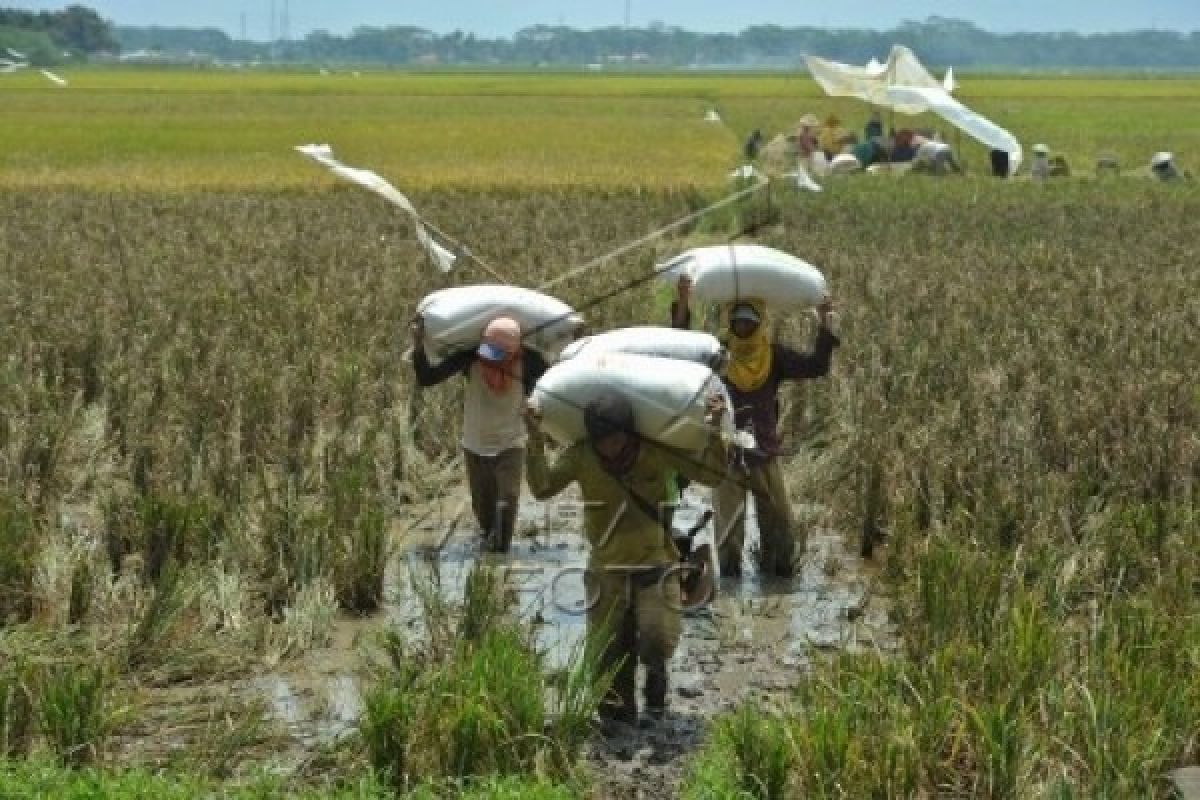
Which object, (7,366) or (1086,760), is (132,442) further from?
(1086,760)

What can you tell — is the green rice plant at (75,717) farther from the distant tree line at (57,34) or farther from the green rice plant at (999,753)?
the distant tree line at (57,34)

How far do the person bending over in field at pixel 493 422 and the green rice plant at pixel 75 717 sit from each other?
2.49 m

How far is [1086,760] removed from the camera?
4723mm

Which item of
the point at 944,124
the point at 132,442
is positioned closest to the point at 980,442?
the point at 132,442

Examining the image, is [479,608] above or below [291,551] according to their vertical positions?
above

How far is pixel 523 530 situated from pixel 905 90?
15.8 m

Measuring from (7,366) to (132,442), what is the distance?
1.61m

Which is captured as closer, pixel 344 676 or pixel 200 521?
pixel 344 676

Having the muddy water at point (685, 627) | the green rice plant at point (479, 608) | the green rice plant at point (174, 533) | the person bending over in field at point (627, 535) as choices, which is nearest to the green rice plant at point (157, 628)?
the muddy water at point (685, 627)

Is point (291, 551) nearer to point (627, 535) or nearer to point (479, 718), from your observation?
point (627, 535)

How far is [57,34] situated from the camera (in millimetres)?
130000

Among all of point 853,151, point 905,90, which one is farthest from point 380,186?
point 853,151

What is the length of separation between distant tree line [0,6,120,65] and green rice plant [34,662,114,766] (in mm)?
98210

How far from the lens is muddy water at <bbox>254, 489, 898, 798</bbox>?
5.47 meters
